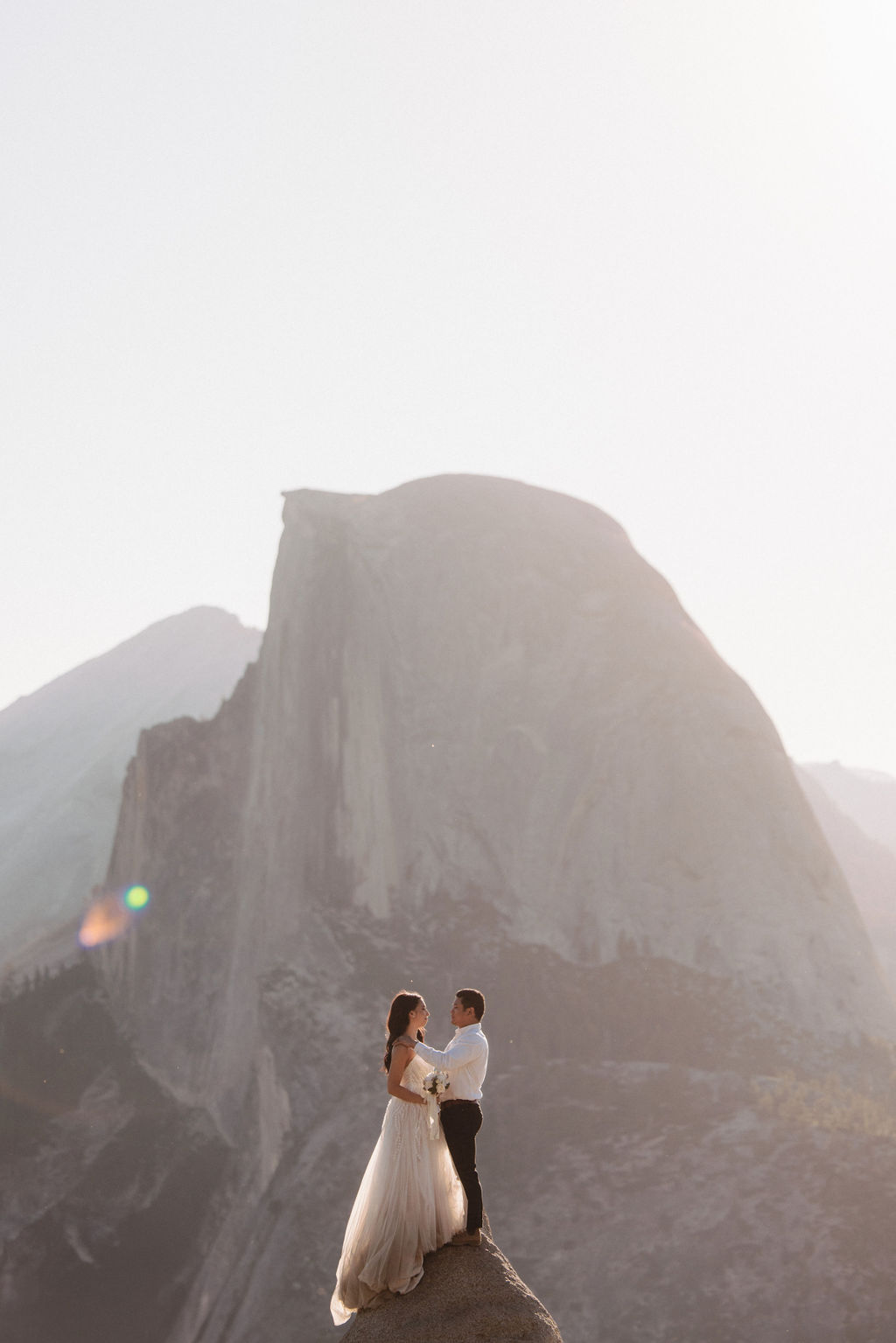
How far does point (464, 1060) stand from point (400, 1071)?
388 mm

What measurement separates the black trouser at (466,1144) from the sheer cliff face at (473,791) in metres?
18.1

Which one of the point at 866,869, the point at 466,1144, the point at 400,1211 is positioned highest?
the point at 466,1144

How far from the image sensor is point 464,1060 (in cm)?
580

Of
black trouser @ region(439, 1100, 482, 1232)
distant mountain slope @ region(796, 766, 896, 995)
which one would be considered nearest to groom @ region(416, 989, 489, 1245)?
black trouser @ region(439, 1100, 482, 1232)

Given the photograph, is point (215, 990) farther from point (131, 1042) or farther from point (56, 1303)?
point (56, 1303)

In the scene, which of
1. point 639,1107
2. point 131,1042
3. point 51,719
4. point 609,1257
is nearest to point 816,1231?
point 609,1257

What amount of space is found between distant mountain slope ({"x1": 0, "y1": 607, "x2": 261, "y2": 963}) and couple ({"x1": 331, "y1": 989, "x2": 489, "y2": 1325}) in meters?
59.3

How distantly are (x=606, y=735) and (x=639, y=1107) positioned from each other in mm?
9828

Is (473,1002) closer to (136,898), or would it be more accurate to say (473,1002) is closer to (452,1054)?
(452,1054)

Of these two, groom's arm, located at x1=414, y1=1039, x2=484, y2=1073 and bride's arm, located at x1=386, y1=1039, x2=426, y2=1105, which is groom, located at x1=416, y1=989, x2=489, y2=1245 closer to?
groom's arm, located at x1=414, y1=1039, x2=484, y2=1073

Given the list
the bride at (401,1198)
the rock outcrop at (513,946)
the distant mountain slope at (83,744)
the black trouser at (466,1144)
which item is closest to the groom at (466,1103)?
the black trouser at (466,1144)

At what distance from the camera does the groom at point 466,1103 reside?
5836 mm

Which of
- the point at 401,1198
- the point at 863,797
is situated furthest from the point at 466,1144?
the point at 863,797

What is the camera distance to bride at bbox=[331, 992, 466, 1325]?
561 cm
